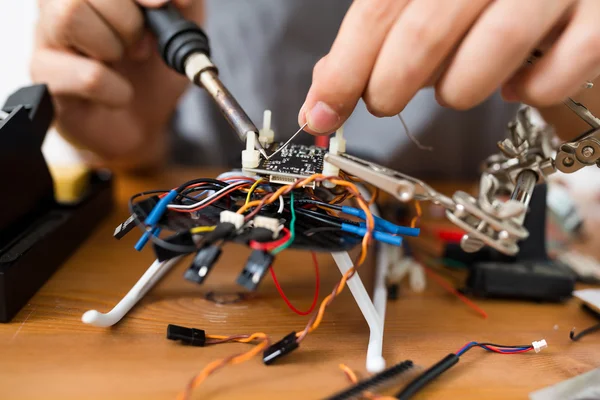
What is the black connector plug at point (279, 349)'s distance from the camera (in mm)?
Result: 406

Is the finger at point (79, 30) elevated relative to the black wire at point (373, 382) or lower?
elevated

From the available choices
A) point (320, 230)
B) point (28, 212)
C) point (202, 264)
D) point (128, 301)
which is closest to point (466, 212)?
A: point (320, 230)

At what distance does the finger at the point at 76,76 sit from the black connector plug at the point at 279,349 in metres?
0.53

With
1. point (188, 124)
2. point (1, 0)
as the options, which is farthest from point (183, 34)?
point (1, 0)

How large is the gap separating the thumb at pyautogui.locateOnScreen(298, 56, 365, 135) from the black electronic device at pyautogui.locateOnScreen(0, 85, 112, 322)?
35cm

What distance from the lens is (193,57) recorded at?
58 cm

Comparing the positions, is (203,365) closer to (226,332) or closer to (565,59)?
(226,332)

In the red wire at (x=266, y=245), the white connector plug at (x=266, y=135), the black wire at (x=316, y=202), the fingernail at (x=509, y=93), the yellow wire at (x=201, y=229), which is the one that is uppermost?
the fingernail at (x=509, y=93)

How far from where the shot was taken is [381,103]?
43 cm

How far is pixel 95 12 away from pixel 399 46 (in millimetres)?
520

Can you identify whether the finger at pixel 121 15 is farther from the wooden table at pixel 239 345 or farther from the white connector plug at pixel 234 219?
the white connector plug at pixel 234 219

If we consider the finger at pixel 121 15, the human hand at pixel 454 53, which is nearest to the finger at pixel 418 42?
the human hand at pixel 454 53

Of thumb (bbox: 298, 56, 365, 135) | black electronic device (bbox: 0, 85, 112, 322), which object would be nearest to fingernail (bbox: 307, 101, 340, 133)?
thumb (bbox: 298, 56, 365, 135)

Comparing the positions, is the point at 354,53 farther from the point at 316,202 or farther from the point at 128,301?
the point at 128,301
